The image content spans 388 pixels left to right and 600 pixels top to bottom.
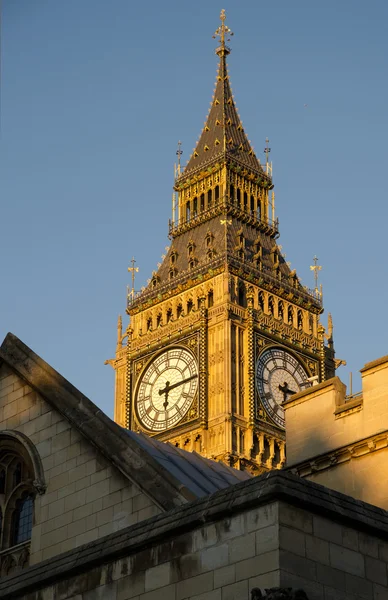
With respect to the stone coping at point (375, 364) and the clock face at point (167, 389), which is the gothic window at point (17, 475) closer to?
the stone coping at point (375, 364)

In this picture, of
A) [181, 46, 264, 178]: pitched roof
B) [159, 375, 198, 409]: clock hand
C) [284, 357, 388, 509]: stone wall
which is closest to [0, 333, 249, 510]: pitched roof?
[284, 357, 388, 509]: stone wall

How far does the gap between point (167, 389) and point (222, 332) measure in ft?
18.3

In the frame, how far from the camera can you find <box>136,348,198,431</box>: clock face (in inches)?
3674

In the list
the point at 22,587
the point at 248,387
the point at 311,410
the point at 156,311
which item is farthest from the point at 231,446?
the point at 22,587

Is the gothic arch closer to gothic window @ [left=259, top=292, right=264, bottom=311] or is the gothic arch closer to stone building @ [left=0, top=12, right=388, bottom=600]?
stone building @ [left=0, top=12, right=388, bottom=600]

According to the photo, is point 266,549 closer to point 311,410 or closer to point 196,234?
point 311,410

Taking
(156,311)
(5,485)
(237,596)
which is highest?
(156,311)

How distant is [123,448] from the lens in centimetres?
2469

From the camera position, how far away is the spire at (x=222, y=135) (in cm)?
10669

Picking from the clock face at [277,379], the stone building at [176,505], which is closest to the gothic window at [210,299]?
the clock face at [277,379]

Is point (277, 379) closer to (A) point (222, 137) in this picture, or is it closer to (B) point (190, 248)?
(B) point (190, 248)

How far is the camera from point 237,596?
17984 millimetres

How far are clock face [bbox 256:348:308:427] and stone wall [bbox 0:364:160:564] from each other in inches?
2569

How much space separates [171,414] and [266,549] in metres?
76.3
